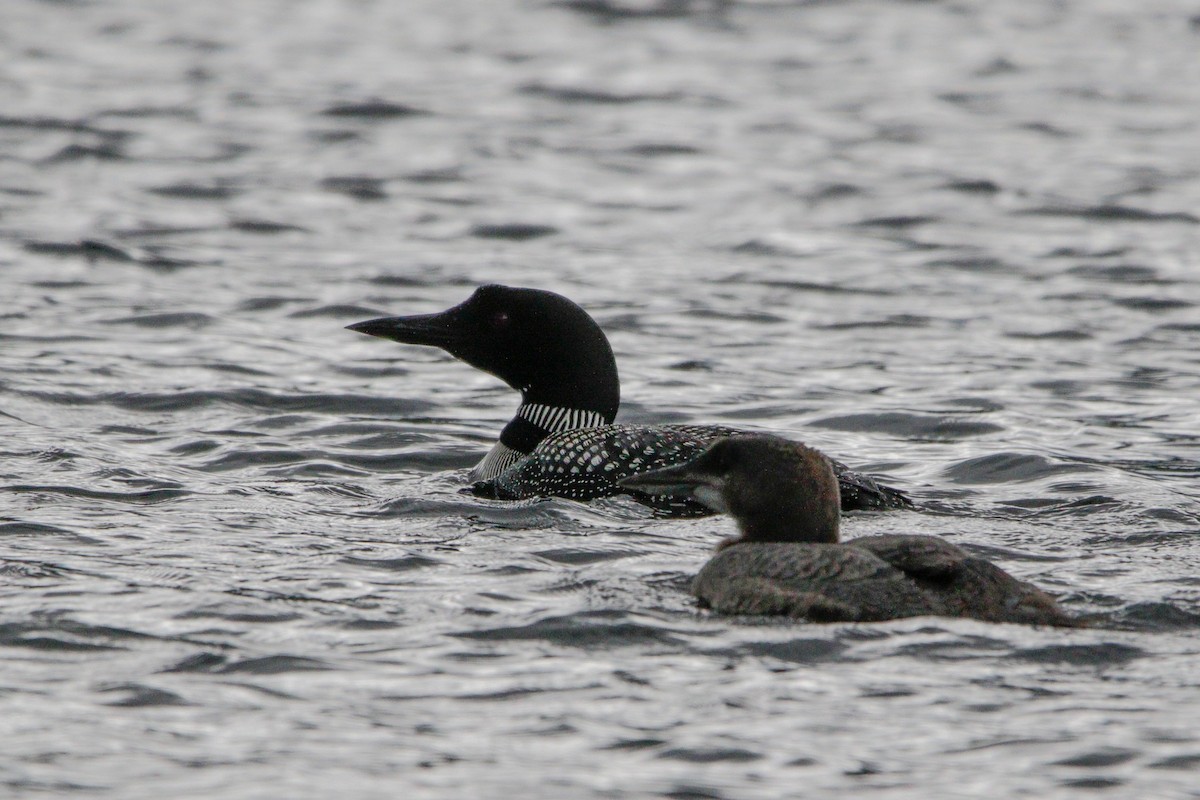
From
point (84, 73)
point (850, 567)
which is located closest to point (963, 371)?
point (850, 567)

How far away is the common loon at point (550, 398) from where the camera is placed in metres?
7.38

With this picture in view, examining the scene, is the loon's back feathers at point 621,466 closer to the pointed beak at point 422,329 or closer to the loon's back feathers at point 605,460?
the loon's back feathers at point 605,460

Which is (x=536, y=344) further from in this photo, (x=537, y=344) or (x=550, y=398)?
(x=550, y=398)

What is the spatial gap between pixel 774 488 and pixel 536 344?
220 cm

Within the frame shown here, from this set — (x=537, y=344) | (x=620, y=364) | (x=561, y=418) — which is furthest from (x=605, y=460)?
(x=620, y=364)

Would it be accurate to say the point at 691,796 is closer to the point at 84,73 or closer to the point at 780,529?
the point at 780,529

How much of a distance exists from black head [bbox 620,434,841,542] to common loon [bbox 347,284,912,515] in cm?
→ 106

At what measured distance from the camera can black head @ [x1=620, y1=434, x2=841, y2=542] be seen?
20.1 feet

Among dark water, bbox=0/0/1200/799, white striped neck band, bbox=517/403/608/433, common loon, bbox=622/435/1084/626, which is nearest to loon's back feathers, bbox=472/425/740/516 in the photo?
dark water, bbox=0/0/1200/799

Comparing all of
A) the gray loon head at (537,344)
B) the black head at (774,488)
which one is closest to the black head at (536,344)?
the gray loon head at (537,344)

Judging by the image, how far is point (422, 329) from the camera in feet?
Answer: 27.5

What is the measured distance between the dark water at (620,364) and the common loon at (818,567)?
94mm

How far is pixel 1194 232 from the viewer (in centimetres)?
1395

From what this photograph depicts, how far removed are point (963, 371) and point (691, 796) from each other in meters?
6.06
